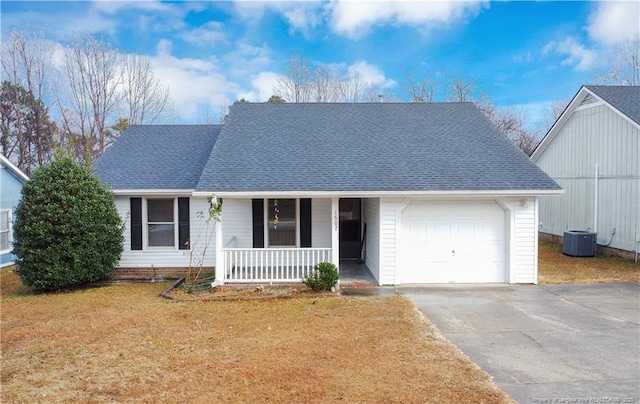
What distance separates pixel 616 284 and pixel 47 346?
12343 millimetres

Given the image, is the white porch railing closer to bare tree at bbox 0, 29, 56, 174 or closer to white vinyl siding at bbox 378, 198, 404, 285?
white vinyl siding at bbox 378, 198, 404, 285

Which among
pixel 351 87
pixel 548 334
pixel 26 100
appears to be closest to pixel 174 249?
pixel 548 334

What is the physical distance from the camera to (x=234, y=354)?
600 cm

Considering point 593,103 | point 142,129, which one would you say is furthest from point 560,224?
A: point 142,129

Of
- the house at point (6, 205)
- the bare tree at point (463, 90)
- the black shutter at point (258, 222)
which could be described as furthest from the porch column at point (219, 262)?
the bare tree at point (463, 90)

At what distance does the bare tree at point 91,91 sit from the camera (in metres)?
26.4

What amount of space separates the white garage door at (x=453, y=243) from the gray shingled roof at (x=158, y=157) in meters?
6.30

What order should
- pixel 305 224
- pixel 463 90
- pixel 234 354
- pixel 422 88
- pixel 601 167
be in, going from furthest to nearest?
pixel 463 90, pixel 422 88, pixel 601 167, pixel 305 224, pixel 234 354

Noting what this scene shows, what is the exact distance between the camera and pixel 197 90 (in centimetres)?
2702

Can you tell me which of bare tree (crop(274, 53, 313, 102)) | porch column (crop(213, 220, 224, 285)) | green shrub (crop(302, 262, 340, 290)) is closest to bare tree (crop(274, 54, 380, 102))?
bare tree (crop(274, 53, 313, 102))

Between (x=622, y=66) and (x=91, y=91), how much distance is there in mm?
34885

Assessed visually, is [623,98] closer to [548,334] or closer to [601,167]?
[601,167]

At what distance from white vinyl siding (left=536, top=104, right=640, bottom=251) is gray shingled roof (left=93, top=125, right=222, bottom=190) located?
1376 centimetres

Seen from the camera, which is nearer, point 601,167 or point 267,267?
point 267,267
